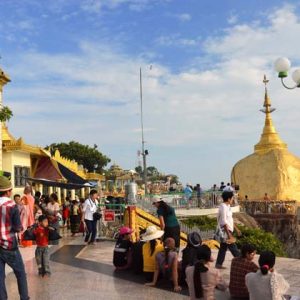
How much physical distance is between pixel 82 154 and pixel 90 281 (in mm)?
60645

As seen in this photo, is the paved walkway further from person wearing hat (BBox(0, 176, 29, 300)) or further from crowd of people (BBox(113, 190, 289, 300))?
person wearing hat (BBox(0, 176, 29, 300))

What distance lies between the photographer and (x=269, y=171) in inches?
1465

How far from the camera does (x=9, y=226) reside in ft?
20.0

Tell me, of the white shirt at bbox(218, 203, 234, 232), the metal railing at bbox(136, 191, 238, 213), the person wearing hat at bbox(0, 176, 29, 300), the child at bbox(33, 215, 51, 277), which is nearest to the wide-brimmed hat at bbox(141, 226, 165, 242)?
the white shirt at bbox(218, 203, 234, 232)

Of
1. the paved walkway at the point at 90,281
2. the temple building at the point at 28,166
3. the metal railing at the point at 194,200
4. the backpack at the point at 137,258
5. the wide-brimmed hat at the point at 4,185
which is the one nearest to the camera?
the wide-brimmed hat at the point at 4,185

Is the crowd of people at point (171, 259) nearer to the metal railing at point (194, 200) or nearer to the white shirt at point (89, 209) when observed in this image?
the white shirt at point (89, 209)

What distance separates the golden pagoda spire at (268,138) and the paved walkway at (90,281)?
29.3 meters

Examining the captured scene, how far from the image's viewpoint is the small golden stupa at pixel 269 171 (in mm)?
36688

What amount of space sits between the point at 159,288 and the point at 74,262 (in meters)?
3.19

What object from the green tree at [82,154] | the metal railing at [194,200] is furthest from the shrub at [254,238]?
the green tree at [82,154]

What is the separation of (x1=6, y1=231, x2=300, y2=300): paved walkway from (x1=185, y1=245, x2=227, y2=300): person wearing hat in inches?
53.2

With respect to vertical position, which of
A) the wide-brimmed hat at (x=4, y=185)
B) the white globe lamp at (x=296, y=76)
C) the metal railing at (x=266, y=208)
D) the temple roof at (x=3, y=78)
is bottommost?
the metal railing at (x=266, y=208)

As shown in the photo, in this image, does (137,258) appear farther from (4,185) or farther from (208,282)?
(4,185)

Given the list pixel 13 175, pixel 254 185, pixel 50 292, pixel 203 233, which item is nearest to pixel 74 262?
pixel 50 292
